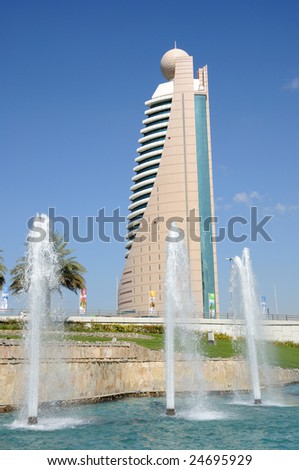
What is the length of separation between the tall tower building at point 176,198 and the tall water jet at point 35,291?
6040cm

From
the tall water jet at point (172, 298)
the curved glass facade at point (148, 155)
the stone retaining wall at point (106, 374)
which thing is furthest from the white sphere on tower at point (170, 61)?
the tall water jet at point (172, 298)

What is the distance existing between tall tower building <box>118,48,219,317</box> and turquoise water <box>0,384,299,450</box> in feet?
191

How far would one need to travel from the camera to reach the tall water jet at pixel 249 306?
20.6m

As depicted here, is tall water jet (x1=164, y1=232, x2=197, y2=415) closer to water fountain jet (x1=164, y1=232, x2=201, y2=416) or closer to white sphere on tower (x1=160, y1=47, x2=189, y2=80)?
water fountain jet (x1=164, y1=232, x2=201, y2=416)

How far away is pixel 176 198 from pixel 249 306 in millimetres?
60161

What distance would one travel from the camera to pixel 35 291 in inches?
651

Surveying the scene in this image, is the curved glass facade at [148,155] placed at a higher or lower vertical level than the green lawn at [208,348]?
higher

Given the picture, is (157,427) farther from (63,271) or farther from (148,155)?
(148,155)

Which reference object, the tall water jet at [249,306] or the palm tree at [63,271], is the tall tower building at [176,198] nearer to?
the palm tree at [63,271]

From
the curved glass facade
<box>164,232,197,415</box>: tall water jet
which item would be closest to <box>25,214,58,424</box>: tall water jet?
<box>164,232,197,415</box>: tall water jet
